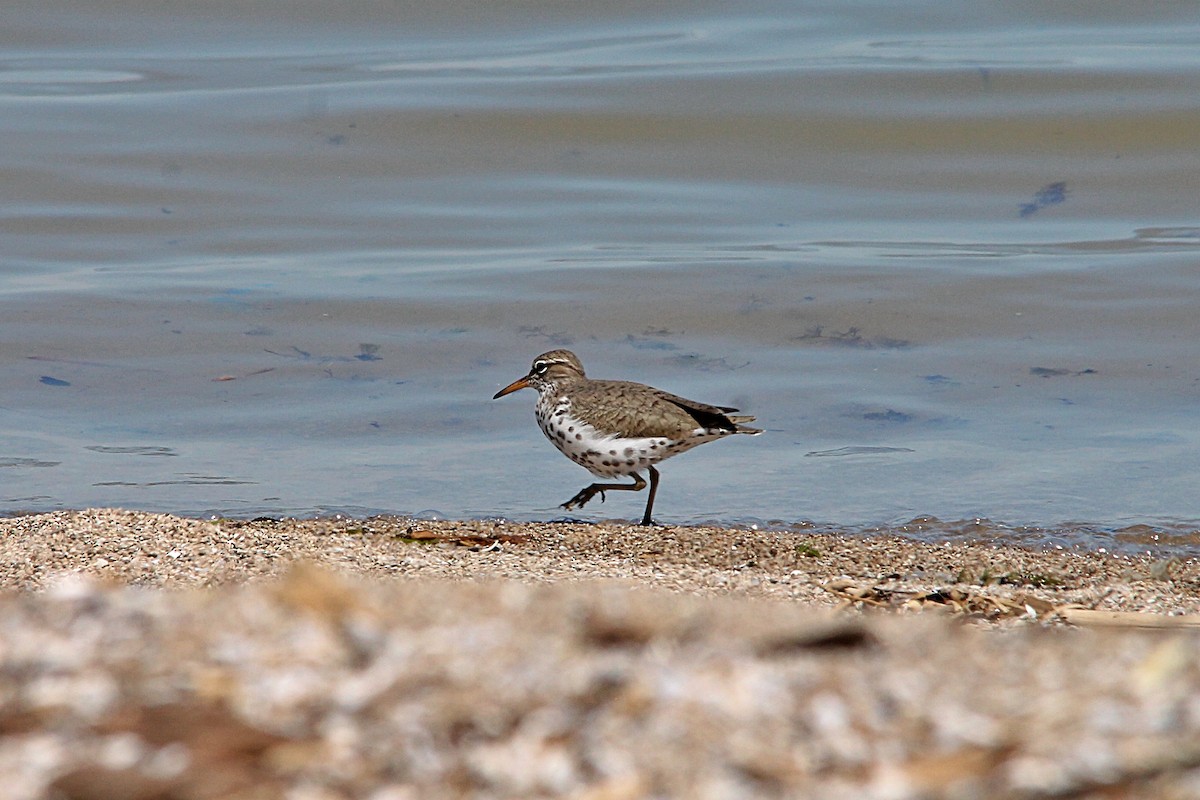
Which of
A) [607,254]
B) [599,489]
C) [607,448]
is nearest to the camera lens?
[607,448]

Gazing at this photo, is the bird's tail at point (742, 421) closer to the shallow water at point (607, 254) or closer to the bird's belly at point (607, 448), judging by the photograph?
the bird's belly at point (607, 448)

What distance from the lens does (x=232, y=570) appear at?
527cm

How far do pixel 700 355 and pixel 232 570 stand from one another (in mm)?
5153

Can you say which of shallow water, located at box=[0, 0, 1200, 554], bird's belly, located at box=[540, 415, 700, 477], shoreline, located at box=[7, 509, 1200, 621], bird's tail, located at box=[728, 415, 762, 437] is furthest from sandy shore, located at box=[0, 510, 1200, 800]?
shallow water, located at box=[0, 0, 1200, 554]

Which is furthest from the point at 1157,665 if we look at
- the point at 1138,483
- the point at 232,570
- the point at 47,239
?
the point at 47,239

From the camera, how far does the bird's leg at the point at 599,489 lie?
7.51m

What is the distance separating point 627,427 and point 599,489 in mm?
473

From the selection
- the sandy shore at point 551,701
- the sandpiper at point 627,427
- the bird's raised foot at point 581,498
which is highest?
the sandy shore at point 551,701

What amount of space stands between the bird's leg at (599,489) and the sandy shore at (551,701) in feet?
13.8

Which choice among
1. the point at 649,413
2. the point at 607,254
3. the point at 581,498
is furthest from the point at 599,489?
the point at 607,254

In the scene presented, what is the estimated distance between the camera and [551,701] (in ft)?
8.57

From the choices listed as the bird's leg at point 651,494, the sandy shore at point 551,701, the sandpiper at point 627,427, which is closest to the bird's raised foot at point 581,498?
the sandpiper at point 627,427

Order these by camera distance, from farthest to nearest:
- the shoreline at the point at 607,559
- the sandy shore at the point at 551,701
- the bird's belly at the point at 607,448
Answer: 1. the bird's belly at the point at 607,448
2. the shoreline at the point at 607,559
3. the sandy shore at the point at 551,701

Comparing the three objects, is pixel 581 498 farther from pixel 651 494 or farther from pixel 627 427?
pixel 627 427
